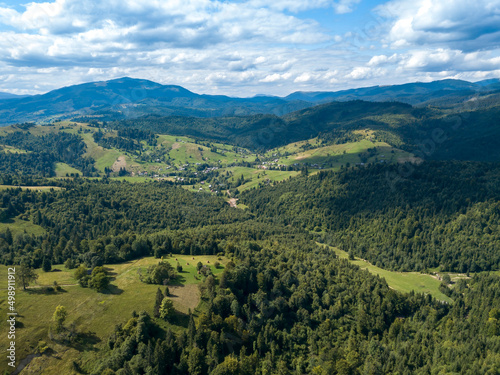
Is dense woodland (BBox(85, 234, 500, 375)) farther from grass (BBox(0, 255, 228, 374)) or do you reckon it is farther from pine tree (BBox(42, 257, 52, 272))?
pine tree (BBox(42, 257, 52, 272))

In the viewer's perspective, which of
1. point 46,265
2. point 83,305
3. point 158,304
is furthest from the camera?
point 46,265

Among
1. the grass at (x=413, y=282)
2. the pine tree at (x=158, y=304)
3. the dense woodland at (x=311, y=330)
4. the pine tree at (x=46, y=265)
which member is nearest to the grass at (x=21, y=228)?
the pine tree at (x=46, y=265)

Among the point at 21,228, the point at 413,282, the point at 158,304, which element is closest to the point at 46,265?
the point at 158,304

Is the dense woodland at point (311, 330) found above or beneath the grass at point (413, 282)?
above

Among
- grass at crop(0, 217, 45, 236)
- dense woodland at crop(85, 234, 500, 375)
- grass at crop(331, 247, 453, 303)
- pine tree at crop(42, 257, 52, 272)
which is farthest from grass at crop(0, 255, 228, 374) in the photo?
grass at crop(331, 247, 453, 303)

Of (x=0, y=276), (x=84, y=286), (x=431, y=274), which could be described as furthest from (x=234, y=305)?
(x=431, y=274)

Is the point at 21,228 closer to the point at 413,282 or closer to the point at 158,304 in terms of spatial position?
the point at 158,304

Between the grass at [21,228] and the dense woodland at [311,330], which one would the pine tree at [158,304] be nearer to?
the dense woodland at [311,330]

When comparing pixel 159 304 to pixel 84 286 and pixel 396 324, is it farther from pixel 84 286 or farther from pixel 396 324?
pixel 396 324
